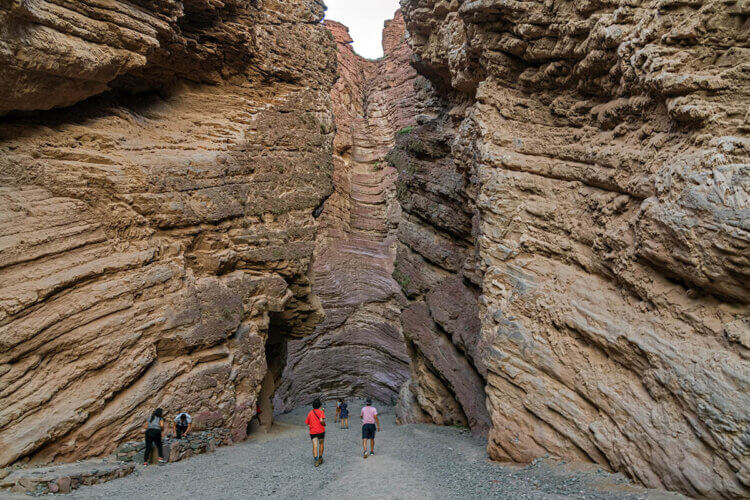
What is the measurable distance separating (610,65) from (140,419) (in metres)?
10.2

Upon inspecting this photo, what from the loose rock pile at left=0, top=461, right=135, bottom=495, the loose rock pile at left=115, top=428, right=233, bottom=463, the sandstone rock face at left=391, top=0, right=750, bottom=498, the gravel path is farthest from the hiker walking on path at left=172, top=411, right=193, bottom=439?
the sandstone rock face at left=391, top=0, right=750, bottom=498

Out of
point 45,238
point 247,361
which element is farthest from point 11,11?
point 247,361

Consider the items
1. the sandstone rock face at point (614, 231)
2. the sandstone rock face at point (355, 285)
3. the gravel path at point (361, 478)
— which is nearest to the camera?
the sandstone rock face at point (614, 231)

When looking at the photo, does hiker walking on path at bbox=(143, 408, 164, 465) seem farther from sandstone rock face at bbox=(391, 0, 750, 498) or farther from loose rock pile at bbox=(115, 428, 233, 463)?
sandstone rock face at bbox=(391, 0, 750, 498)

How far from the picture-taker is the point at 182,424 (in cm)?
843

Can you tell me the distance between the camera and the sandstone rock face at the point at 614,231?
4645 mm

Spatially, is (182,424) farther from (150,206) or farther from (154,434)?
(150,206)

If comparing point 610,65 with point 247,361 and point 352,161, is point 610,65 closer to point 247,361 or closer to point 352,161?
point 247,361

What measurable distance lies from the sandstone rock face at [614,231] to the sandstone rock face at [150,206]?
4.76 metres

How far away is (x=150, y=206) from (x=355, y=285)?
53.5 ft

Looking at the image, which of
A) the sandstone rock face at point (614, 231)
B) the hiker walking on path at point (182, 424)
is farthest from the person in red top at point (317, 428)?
the sandstone rock face at point (614, 231)

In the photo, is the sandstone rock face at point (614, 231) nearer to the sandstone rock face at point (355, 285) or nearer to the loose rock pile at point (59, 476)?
the loose rock pile at point (59, 476)

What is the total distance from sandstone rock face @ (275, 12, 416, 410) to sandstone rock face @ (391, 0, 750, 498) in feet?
42.9

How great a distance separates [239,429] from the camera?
10008 mm
